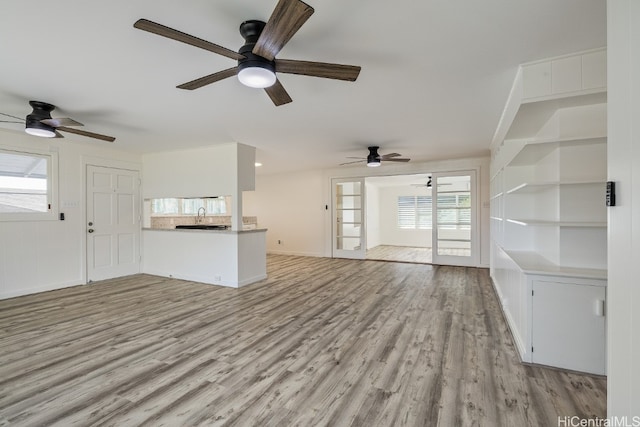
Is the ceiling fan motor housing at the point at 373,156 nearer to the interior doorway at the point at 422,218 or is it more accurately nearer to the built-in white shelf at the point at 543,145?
the interior doorway at the point at 422,218

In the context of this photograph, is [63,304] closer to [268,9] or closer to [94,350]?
[94,350]

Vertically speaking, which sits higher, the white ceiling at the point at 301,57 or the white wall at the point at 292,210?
the white ceiling at the point at 301,57

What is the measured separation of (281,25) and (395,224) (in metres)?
9.48

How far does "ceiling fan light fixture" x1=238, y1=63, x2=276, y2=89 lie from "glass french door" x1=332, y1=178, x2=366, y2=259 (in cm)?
574

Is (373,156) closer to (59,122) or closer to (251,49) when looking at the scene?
(251,49)

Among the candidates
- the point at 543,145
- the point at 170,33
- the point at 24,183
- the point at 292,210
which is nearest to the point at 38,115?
the point at 24,183

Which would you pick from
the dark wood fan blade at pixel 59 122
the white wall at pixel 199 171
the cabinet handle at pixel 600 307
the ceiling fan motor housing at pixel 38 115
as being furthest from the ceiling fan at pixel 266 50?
the white wall at pixel 199 171

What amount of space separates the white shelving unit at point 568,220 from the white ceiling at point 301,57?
0.77 feet

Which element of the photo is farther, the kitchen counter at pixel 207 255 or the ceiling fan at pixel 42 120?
the kitchen counter at pixel 207 255

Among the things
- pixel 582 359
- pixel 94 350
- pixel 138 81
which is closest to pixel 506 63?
pixel 582 359

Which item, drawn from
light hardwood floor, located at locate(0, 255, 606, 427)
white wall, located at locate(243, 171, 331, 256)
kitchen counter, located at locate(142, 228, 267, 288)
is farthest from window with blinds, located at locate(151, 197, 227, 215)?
light hardwood floor, located at locate(0, 255, 606, 427)

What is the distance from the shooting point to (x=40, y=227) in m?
4.54

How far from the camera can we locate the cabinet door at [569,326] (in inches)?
84.0

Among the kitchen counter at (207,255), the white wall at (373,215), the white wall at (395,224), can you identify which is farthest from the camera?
the white wall at (395,224)
